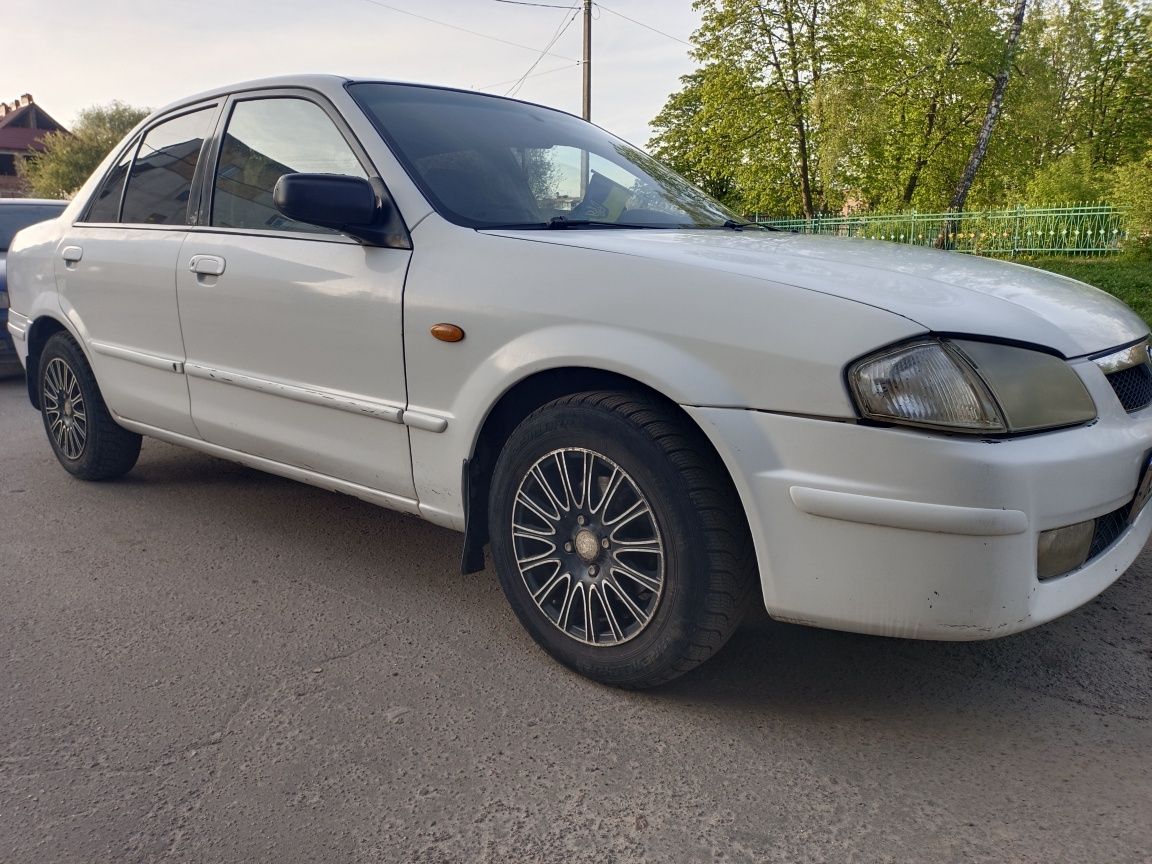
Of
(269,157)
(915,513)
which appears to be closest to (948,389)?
(915,513)

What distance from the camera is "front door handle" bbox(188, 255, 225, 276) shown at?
3301mm

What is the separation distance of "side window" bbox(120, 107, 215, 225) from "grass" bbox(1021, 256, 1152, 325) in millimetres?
7709

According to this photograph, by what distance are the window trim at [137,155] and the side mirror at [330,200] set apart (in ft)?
3.61

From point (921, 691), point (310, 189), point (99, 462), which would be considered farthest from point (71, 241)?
point (921, 691)

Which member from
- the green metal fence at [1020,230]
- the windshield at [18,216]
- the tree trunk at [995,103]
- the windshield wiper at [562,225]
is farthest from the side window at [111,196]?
the tree trunk at [995,103]

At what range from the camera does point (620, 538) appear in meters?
2.36

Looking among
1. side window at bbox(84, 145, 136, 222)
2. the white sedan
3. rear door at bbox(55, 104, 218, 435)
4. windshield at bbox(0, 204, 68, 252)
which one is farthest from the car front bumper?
windshield at bbox(0, 204, 68, 252)

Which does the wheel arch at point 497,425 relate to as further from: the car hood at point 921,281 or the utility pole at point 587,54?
the utility pole at point 587,54

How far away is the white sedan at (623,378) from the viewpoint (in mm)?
1974

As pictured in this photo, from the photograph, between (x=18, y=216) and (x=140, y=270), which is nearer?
(x=140, y=270)

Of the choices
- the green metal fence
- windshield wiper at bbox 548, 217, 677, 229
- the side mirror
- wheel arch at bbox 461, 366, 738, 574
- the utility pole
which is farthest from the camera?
the utility pole

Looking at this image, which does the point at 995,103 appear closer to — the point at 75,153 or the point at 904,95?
the point at 904,95

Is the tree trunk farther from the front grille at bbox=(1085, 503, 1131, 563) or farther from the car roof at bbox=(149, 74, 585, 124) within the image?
the front grille at bbox=(1085, 503, 1131, 563)

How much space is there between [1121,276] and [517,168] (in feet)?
38.1
